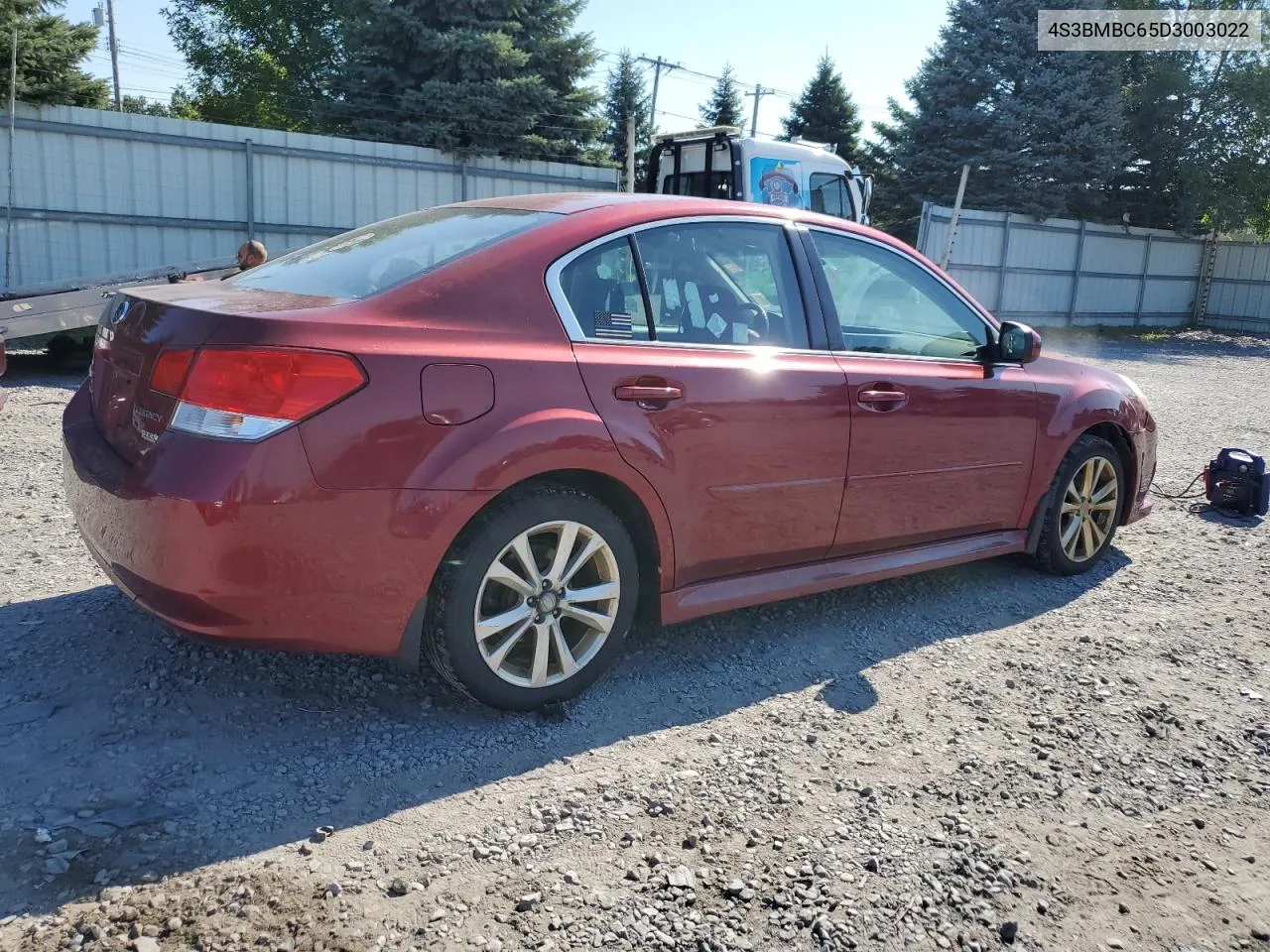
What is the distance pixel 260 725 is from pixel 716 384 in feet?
6.02

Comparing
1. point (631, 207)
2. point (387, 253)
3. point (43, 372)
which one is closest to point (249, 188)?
point (43, 372)

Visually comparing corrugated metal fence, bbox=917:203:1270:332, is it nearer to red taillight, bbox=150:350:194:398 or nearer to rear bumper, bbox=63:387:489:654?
rear bumper, bbox=63:387:489:654

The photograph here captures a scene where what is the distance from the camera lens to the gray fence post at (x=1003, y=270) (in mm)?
22891

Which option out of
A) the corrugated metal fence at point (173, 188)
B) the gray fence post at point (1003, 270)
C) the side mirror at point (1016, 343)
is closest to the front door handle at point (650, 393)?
the side mirror at point (1016, 343)

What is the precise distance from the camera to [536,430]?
3043mm

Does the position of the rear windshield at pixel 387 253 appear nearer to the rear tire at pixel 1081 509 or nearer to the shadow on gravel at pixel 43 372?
the rear tire at pixel 1081 509

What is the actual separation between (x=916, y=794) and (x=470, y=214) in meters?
2.50

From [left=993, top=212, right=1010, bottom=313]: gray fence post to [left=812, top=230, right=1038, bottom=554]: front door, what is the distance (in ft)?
64.3

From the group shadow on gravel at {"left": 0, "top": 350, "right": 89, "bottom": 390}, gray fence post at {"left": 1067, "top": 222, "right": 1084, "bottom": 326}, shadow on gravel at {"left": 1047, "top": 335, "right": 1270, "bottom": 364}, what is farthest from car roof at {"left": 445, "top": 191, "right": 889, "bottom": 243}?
gray fence post at {"left": 1067, "top": 222, "right": 1084, "bottom": 326}

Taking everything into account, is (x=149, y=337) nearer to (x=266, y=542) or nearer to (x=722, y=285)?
(x=266, y=542)

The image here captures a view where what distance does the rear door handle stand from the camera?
3.28 meters

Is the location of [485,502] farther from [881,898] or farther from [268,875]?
[881,898]

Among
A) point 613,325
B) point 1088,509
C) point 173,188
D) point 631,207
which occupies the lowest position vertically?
point 1088,509

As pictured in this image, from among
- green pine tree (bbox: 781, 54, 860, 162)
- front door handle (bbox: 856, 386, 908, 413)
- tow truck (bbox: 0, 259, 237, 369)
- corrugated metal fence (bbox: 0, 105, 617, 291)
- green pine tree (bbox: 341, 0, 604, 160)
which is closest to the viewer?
front door handle (bbox: 856, 386, 908, 413)
